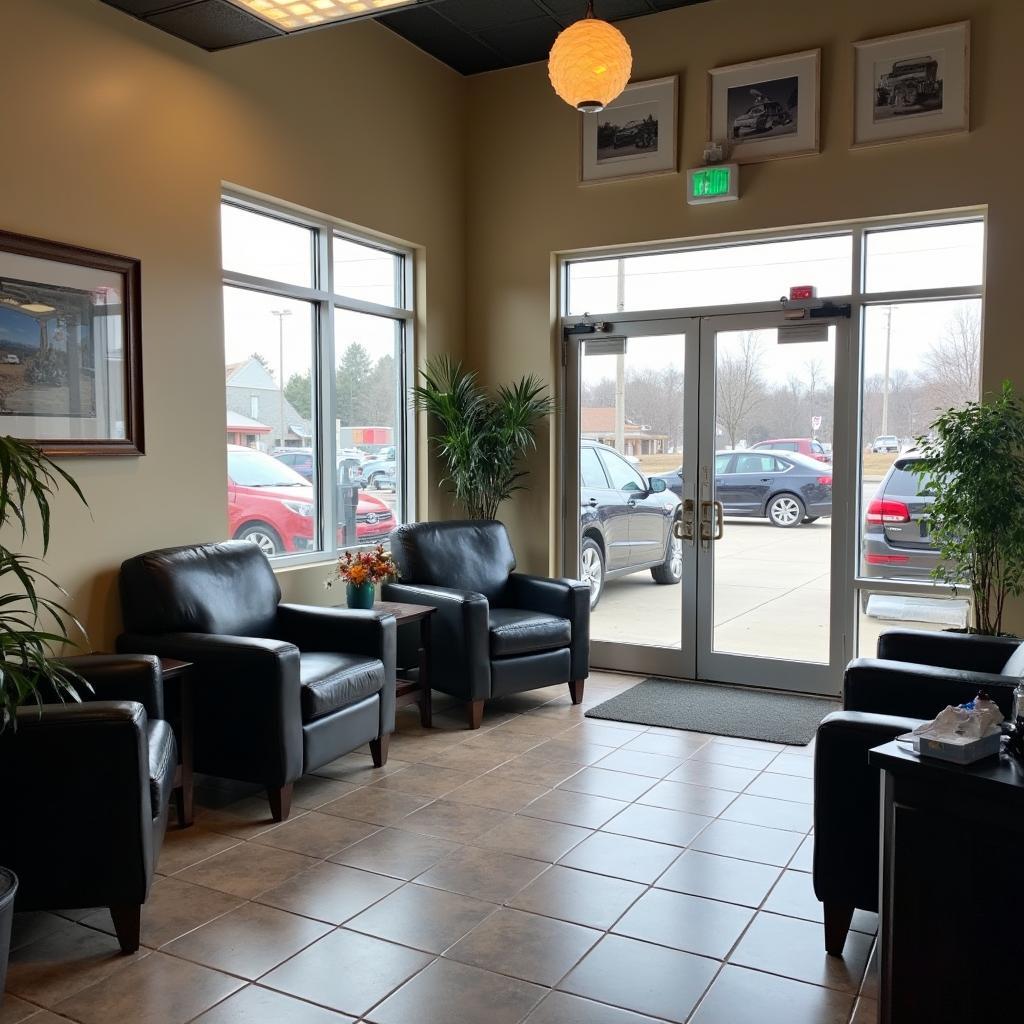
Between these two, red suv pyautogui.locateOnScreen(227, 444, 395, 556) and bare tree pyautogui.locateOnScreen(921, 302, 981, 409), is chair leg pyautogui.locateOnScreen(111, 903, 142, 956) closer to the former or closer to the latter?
red suv pyautogui.locateOnScreen(227, 444, 395, 556)

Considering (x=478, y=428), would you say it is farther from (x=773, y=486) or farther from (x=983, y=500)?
(x=983, y=500)

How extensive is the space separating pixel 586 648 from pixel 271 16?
132 inches

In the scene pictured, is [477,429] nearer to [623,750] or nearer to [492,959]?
[623,750]

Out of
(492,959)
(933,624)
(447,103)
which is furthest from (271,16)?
(933,624)

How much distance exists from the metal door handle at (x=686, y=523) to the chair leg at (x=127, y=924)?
382cm

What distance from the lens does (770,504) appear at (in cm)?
554

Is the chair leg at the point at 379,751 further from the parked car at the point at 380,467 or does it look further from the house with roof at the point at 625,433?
the house with roof at the point at 625,433

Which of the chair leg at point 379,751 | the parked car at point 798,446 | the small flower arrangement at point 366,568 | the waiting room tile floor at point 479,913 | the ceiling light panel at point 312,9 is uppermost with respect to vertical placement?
the ceiling light panel at point 312,9

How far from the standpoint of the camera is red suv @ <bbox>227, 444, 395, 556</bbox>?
4758 millimetres

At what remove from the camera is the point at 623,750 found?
453 cm

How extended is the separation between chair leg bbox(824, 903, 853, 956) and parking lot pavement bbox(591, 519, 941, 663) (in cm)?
283

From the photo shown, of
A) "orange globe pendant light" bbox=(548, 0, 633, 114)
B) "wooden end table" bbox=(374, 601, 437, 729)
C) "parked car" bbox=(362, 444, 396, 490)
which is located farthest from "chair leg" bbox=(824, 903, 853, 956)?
"parked car" bbox=(362, 444, 396, 490)

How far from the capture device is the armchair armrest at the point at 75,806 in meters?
2.65

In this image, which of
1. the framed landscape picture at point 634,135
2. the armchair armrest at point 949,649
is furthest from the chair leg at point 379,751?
the framed landscape picture at point 634,135
